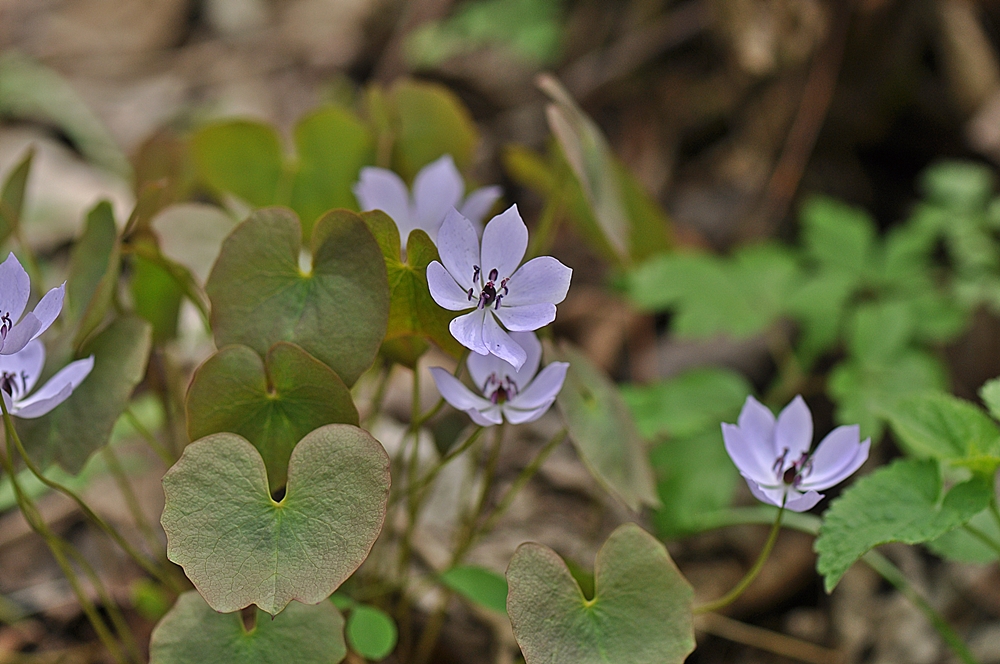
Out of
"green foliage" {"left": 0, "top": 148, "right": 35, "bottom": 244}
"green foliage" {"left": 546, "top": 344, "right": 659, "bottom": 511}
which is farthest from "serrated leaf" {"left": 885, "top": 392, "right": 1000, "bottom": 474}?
"green foliage" {"left": 0, "top": 148, "right": 35, "bottom": 244}

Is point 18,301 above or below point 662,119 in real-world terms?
above

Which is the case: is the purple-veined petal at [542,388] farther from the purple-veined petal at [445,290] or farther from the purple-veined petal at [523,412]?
the purple-veined petal at [445,290]

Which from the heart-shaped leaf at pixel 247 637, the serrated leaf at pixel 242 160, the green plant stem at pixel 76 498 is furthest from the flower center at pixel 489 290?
A: the serrated leaf at pixel 242 160

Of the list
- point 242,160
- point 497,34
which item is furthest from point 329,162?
point 497,34

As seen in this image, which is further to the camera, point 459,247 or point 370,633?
point 370,633

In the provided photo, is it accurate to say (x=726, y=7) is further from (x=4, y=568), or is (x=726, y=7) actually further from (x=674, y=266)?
(x=4, y=568)

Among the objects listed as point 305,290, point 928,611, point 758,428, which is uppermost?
point 305,290

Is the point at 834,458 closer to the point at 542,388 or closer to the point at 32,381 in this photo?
the point at 542,388
